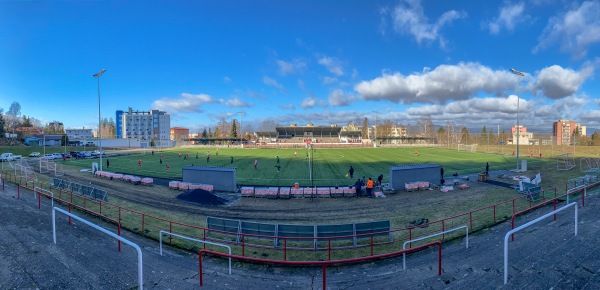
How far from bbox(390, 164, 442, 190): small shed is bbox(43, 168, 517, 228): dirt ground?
1.24 metres

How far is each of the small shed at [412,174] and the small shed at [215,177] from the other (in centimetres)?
1338

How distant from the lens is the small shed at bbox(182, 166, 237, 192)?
24391 millimetres

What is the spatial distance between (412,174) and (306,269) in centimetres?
1891

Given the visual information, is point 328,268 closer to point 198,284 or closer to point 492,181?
point 198,284

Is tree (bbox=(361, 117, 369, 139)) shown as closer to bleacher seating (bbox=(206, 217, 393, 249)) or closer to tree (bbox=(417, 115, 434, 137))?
tree (bbox=(417, 115, 434, 137))

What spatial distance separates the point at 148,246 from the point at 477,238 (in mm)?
12290

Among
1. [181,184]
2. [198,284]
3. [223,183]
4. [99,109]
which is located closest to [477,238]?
[198,284]

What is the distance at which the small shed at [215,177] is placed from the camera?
2439 centimetres

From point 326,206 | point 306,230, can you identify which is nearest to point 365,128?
point 326,206

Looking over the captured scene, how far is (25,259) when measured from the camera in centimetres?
830

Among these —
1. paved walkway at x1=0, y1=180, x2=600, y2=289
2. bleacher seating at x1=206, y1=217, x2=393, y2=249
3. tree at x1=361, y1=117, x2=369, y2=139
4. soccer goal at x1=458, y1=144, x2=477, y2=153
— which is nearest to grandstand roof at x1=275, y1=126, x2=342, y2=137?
tree at x1=361, y1=117, x2=369, y2=139

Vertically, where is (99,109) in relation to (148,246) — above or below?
above

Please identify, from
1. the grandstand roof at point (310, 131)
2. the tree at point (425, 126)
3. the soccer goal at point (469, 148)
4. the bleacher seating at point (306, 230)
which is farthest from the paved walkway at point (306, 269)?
the tree at point (425, 126)

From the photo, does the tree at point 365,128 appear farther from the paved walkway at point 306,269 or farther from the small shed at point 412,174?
the paved walkway at point 306,269
